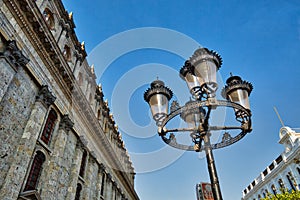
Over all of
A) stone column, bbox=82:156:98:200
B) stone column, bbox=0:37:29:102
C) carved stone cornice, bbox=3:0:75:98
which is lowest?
stone column, bbox=82:156:98:200

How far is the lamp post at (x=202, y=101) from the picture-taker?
432 centimetres

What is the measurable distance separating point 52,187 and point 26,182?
1.53 meters

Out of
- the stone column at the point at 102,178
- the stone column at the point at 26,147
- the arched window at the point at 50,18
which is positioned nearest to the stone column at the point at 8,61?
the stone column at the point at 26,147

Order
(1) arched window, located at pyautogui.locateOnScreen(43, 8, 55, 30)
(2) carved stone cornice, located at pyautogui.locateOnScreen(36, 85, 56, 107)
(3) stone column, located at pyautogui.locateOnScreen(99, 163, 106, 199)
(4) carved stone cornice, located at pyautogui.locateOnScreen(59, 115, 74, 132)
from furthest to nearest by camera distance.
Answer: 1. (3) stone column, located at pyautogui.locateOnScreen(99, 163, 106, 199)
2. (1) arched window, located at pyautogui.locateOnScreen(43, 8, 55, 30)
3. (4) carved stone cornice, located at pyautogui.locateOnScreen(59, 115, 74, 132)
4. (2) carved stone cornice, located at pyautogui.locateOnScreen(36, 85, 56, 107)

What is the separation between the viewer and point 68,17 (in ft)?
48.3

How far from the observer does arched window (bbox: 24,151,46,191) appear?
27.5 ft

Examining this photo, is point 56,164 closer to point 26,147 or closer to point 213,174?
point 26,147

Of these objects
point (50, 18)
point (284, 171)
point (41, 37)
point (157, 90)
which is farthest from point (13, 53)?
point (284, 171)

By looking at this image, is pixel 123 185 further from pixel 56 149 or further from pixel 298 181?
pixel 298 181

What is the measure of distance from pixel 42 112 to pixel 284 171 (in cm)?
2880

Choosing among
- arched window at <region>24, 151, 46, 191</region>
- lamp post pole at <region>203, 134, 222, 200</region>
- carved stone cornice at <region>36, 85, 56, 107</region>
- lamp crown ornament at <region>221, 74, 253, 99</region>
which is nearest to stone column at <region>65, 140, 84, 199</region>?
arched window at <region>24, 151, 46, 191</region>

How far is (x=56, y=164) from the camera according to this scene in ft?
32.9

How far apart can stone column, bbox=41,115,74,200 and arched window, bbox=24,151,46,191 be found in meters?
0.44

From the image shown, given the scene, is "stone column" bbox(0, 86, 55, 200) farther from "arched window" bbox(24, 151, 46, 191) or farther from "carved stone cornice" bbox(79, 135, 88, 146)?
"carved stone cornice" bbox(79, 135, 88, 146)
